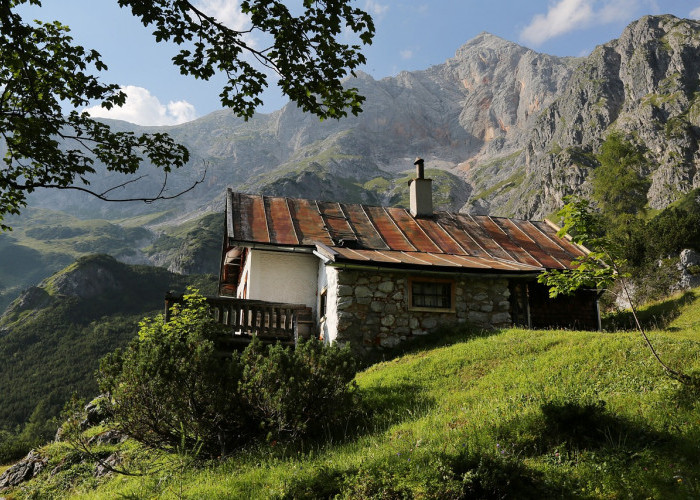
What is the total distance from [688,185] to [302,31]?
8799 cm

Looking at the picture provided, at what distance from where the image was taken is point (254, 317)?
44.1 ft

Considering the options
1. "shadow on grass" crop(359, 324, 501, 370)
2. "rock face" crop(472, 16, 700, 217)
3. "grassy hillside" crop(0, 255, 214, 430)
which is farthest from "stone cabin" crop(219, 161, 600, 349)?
"rock face" crop(472, 16, 700, 217)

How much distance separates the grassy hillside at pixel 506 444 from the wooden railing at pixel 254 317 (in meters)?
Result: 4.77

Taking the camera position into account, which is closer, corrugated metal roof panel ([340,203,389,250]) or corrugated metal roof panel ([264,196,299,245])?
corrugated metal roof panel ([264,196,299,245])

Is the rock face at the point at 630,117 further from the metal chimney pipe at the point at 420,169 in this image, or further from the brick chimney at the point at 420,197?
the brick chimney at the point at 420,197

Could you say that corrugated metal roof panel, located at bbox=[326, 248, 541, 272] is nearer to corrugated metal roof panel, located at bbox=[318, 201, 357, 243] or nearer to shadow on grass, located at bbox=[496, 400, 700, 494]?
corrugated metal roof panel, located at bbox=[318, 201, 357, 243]

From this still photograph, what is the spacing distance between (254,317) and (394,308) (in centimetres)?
382

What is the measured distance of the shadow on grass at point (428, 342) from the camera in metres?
12.3

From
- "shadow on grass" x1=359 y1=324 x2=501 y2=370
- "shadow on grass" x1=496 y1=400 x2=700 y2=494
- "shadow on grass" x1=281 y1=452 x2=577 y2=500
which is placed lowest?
"shadow on grass" x1=281 y1=452 x2=577 y2=500

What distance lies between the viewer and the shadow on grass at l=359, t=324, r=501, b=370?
12320 mm

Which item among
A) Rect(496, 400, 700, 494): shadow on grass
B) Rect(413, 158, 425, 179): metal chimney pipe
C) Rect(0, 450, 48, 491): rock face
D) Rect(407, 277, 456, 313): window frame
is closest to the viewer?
Rect(496, 400, 700, 494): shadow on grass

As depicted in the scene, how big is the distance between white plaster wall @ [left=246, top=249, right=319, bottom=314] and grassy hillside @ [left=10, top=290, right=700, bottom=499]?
6992 mm

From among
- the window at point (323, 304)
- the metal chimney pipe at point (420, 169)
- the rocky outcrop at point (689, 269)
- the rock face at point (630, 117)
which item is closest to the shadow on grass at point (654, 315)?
the rocky outcrop at point (689, 269)

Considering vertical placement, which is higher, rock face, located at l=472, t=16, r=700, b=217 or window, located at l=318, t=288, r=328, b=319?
rock face, located at l=472, t=16, r=700, b=217
